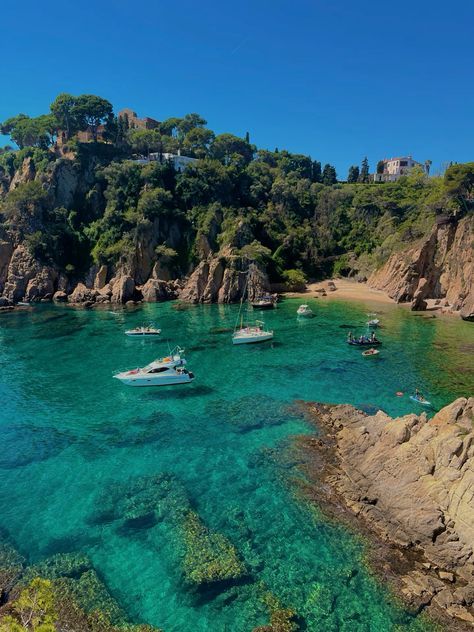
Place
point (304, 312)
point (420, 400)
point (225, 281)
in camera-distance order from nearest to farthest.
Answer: point (420, 400) < point (304, 312) < point (225, 281)

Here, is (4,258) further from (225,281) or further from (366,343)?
(366,343)

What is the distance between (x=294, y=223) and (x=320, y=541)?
3793 inches

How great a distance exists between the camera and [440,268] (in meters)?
79.1

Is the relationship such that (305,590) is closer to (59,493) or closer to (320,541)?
(320,541)

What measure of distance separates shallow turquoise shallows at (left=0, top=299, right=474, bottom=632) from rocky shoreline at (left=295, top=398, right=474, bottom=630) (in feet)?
4.55

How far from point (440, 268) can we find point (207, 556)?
74.9 metres

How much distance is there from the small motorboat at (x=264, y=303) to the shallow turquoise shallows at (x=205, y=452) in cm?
1671

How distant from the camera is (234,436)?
30234mm

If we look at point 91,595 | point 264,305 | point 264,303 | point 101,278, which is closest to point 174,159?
point 101,278

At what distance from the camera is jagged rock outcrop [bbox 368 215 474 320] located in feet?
238

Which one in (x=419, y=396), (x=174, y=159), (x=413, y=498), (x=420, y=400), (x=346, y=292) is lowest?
(x=413, y=498)

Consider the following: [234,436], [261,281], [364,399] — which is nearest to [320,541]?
[234,436]

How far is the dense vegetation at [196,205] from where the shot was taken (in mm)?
94250

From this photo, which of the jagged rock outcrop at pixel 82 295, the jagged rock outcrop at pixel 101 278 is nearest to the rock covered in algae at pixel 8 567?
the jagged rock outcrop at pixel 82 295
